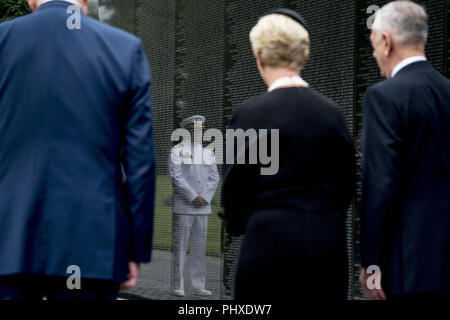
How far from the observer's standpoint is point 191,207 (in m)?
7.07

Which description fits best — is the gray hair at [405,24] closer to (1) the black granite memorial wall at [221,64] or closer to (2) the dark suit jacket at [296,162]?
(2) the dark suit jacket at [296,162]

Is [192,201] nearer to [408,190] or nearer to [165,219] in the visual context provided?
[165,219]

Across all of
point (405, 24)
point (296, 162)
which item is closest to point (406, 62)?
point (405, 24)

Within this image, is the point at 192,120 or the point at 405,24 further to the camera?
the point at 192,120

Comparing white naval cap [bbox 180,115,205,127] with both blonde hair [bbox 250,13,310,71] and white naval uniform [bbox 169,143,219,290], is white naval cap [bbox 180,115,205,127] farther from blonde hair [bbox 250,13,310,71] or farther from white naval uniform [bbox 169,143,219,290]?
blonde hair [bbox 250,13,310,71]

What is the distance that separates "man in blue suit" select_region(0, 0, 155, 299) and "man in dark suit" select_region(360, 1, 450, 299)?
1.06 m

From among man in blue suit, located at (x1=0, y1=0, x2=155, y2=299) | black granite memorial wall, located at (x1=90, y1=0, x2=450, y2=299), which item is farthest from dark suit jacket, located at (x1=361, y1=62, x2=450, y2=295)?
black granite memorial wall, located at (x1=90, y1=0, x2=450, y2=299)

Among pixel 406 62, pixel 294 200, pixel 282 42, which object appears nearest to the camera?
pixel 294 200

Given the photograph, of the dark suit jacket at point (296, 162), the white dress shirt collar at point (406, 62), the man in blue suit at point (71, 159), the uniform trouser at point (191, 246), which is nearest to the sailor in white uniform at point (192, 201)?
the uniform trouser at point (191, 246)

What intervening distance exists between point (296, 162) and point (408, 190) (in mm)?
648

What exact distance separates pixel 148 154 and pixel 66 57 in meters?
0.51
